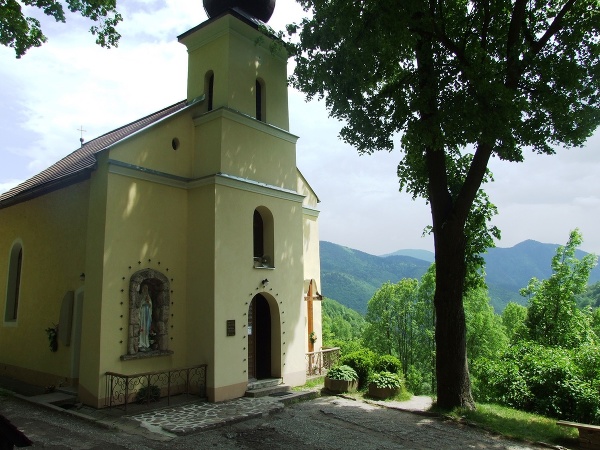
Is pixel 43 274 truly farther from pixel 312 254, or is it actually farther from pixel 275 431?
pixel 312 254

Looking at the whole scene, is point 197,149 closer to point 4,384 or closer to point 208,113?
point 208,113

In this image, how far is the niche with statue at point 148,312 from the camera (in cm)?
1129

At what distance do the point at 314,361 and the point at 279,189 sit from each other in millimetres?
6404

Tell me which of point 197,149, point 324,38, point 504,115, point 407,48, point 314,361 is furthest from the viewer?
point 314,361

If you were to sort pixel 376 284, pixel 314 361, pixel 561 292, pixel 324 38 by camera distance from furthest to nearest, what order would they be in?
pixel 376 284 < pixel 561 292 < pixel 314 361 < pixel 324 38

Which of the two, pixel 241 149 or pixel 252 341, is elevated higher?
pixel 241 149

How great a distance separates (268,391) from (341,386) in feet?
7.37

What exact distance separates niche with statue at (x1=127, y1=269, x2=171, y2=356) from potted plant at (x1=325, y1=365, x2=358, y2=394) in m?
4.97

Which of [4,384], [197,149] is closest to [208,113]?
[197,149]

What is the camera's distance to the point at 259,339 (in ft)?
46.0

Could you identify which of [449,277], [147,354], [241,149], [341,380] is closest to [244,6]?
[241,149]

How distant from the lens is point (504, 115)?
966 cm

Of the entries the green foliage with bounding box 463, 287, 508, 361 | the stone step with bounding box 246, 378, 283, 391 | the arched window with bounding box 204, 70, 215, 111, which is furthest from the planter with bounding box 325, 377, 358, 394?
the green foliage with bounding box 463, 287, 508, 361

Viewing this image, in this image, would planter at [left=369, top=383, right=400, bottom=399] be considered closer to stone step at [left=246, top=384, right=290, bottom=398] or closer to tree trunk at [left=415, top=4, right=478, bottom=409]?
tree trunk at [left=415, top=4, right=478, bottom=409]
